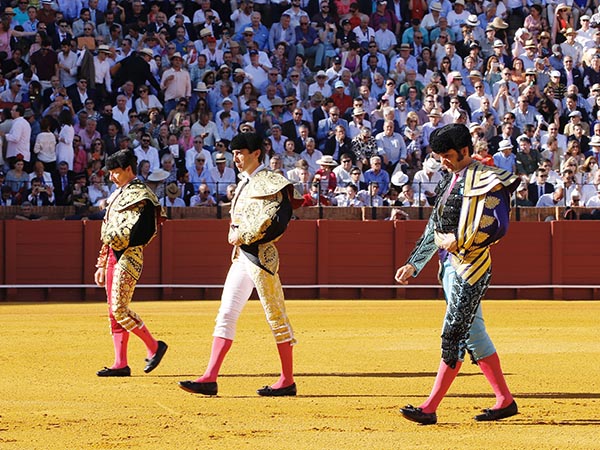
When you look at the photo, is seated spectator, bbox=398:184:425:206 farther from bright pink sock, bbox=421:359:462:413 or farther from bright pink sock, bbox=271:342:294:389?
bright pink sock, bbox=421:359:462:413

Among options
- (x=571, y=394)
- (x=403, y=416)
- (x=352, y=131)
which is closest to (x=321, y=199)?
(x=352, y=131)

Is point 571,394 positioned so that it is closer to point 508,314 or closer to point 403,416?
point 403,416

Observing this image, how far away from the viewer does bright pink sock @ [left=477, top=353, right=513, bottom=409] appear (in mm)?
6082

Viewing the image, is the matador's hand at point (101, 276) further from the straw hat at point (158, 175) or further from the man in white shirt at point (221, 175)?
the man in white shirt at point (221, 175)

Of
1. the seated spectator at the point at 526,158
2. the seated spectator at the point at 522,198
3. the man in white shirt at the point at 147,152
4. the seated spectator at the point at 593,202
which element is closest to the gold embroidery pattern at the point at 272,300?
the man in white shirt at the point at 147,152

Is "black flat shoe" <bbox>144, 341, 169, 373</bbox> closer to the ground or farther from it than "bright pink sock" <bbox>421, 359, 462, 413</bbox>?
closer to the ground

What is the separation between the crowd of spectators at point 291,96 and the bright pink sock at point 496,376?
9454 millimetres

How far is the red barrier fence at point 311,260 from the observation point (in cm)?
1619

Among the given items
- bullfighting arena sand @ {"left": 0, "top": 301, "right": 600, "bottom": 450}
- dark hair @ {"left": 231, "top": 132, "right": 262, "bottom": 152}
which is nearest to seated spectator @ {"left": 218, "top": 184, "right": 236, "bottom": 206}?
bullfighting arena sand @ {"left": 0, "top": 301, "right": 600, "bottom": 450}

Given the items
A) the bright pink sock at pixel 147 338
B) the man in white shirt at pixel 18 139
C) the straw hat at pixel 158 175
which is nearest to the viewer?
the bright pink sock at pixel 147 338

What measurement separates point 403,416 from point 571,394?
58.7 inches

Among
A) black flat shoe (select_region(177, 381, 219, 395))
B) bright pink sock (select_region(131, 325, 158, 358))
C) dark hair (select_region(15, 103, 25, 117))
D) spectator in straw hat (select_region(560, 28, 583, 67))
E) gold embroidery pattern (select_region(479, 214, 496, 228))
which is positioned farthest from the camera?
spectator in straw hat (select_region(560, 28, 583, 67))

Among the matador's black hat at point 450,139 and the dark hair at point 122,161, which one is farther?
the dark hair at point 122,161

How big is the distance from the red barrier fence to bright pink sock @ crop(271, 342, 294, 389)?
9211 mm
